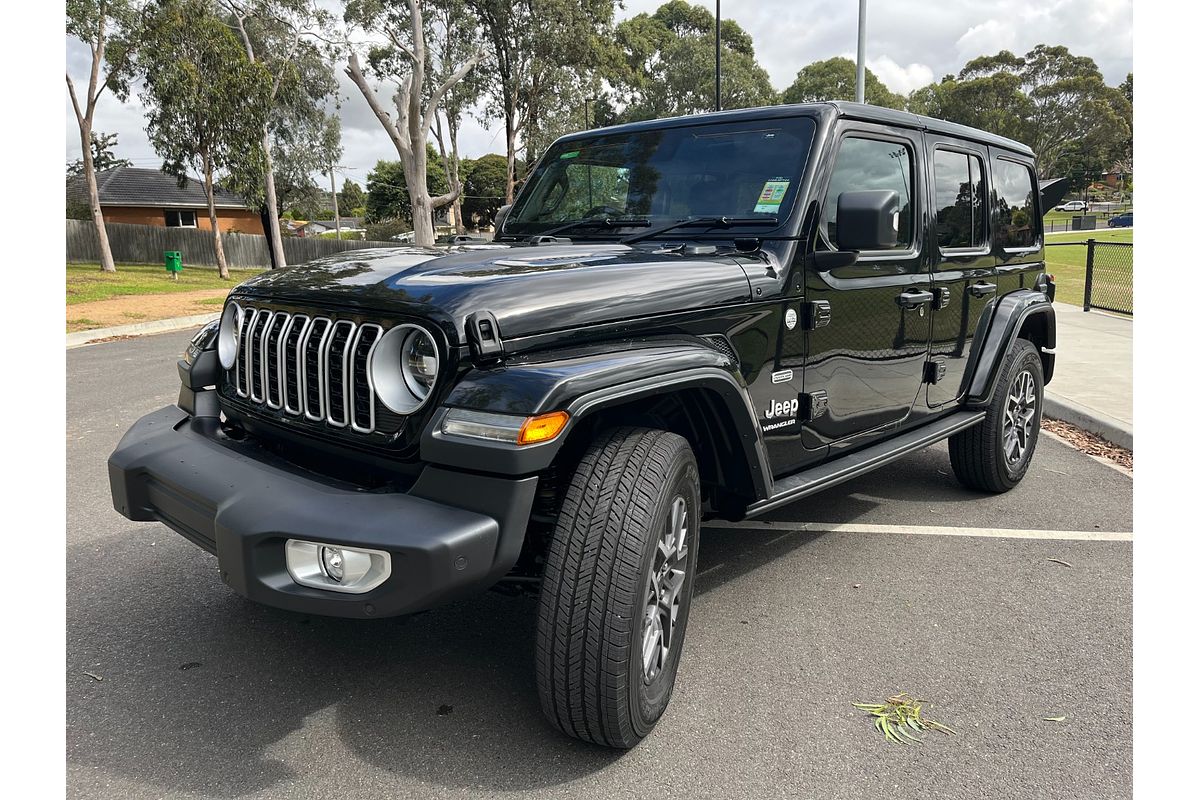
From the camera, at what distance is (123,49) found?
2539 cm

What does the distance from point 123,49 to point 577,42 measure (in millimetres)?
14199

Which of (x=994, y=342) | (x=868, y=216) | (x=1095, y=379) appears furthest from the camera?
(x=1095, y=379)

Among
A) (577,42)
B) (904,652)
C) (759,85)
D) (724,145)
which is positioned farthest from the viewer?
(759,85)

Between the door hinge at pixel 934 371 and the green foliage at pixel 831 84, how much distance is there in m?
59.2

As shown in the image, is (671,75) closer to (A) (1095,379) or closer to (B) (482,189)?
(B) (482,189)

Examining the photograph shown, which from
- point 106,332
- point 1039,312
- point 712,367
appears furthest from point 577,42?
point 712,367

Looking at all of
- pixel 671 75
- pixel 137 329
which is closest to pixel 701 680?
pixel 137 329

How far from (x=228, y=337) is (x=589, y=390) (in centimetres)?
159

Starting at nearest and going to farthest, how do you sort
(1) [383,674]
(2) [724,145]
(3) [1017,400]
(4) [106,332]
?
(1) [383,674] → (2) [724,145] → (3) [1017,400] → (4) [106,332]

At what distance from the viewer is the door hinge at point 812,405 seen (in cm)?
343

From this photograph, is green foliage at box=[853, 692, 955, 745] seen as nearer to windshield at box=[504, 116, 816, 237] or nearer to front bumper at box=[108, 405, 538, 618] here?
front bumper at box=[108, 405, 538, 618]

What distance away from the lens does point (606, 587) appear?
2.35m

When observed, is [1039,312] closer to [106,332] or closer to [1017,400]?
[1017,400]

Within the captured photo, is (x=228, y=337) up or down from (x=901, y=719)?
up
